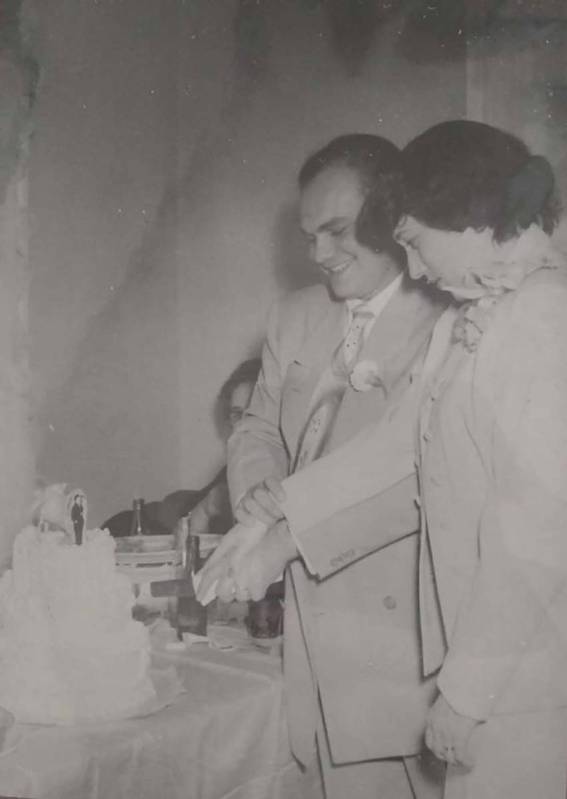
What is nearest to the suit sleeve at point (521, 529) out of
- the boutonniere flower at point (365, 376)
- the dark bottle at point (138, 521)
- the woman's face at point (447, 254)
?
the woman's face at point (447, 254)

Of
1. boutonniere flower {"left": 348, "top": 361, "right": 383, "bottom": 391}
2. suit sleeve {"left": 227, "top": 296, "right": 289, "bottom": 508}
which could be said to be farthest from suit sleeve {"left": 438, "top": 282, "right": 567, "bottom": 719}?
suit sleeve {"left": 227, "top": 296, "right": 289, "bottom": 508}

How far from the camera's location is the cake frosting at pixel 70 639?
1353 mm

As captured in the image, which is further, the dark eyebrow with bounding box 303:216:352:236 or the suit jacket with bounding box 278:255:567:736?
the dark eyebrow with bounding box 303:216:352:236

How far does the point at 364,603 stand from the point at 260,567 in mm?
176

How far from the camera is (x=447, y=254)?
54.4 inches

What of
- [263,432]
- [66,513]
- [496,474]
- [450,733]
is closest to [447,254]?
[496,474]

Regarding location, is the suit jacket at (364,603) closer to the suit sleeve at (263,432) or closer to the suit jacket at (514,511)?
the suit sleeve at (263,432)

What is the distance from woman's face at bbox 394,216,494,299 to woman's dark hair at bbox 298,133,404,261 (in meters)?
0.04

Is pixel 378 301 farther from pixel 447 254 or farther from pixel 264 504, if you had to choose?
pixel 264 504

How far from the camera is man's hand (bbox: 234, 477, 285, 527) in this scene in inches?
60.7

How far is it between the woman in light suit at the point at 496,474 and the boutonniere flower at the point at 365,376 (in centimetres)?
14

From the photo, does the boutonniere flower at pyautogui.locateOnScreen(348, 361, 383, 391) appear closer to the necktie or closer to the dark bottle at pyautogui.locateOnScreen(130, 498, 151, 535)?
the necktie

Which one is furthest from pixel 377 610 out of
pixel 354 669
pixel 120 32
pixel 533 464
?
pixel 120 32

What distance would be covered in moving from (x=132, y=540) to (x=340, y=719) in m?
0.52
